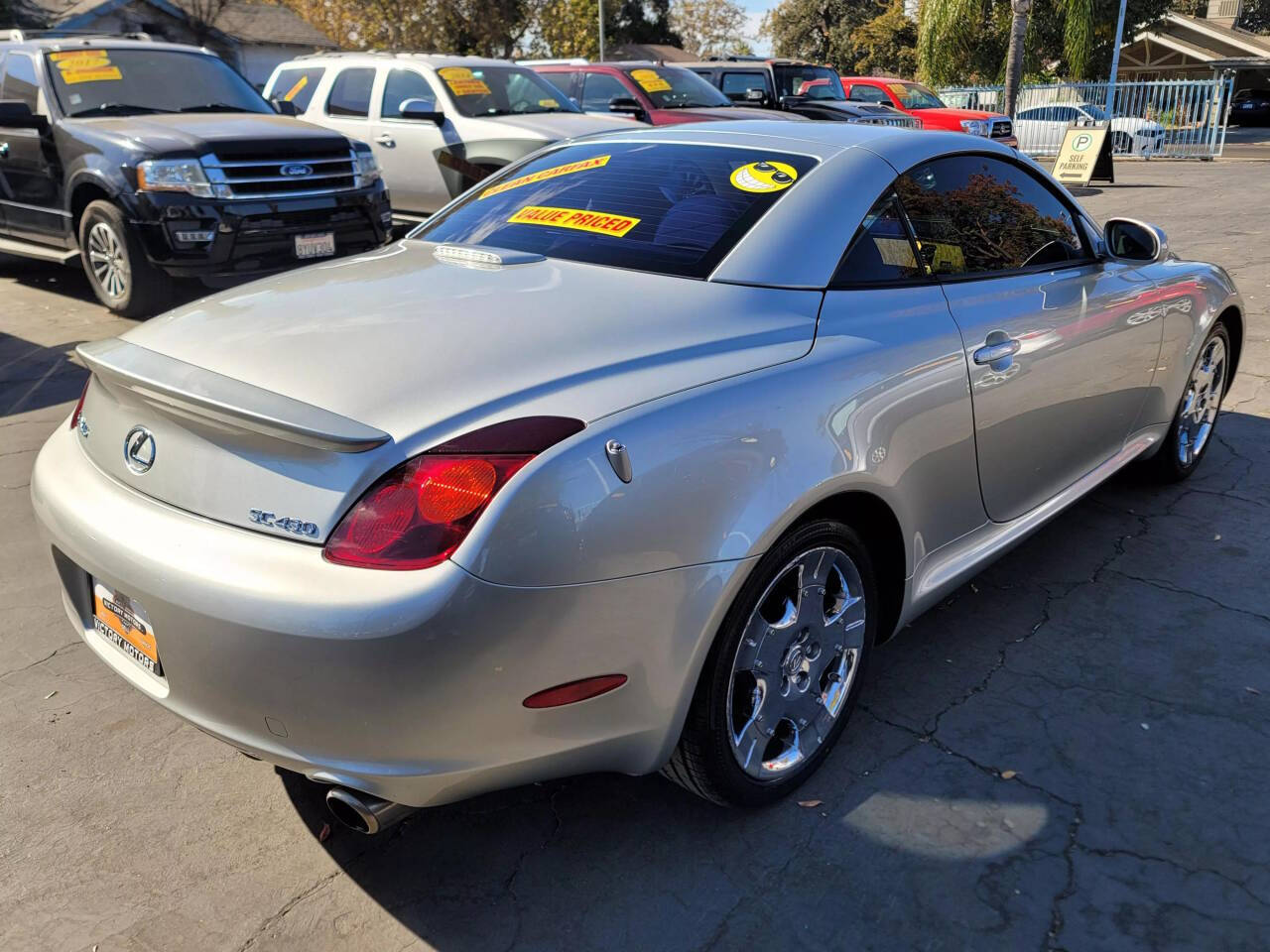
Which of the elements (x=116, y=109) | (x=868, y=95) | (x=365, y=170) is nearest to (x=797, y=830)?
(x=365, y=170)

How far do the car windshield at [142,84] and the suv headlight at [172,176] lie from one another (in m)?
1.36

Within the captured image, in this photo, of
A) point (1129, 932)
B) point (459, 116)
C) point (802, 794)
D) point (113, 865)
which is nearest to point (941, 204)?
point (802, 794)

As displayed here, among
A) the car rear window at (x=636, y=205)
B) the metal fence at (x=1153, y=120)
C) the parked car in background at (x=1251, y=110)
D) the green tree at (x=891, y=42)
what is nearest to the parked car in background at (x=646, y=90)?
the car rear window at (x=636, y=205)

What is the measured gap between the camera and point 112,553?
2.16 meters

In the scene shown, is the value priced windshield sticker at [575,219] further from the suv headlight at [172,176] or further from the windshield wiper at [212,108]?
the windshield wiper at [212,108]

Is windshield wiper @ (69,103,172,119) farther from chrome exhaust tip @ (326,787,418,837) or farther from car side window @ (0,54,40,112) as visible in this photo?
chrome exhaust tip @ (326,787,418,837)

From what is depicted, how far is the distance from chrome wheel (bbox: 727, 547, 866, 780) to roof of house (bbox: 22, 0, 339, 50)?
3490 cm

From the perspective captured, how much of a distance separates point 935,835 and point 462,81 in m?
9.07

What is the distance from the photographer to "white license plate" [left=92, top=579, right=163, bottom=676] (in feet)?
7.16

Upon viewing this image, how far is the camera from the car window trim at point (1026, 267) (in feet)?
9.85

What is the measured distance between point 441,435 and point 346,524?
242 millimetres

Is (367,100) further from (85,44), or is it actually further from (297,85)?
(85,44)

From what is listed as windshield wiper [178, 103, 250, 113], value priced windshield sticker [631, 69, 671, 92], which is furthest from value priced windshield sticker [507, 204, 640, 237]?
value priced windshield sticker [631, 69, 671, 92]

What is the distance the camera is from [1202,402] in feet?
15.4
